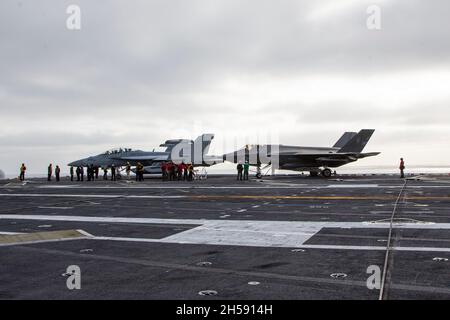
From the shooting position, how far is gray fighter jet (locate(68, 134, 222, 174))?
179 ft

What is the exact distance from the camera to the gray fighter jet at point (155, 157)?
54.7 meters

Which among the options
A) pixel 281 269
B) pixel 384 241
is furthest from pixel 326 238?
pixel 281 269

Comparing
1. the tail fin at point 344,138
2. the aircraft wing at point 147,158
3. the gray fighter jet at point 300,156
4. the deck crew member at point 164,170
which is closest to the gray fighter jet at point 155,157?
the aircraft wing at point 147,158

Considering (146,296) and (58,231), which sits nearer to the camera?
(146,296)

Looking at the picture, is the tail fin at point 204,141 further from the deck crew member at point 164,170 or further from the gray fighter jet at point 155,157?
the deck crew member at point 164,170

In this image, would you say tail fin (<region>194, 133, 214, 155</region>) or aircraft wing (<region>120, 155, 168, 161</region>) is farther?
tail fin (<region>194, 133, 214, 155</region>)

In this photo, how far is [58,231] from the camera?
12.2 meters

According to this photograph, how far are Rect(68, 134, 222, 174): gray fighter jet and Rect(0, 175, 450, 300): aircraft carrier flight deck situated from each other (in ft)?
127

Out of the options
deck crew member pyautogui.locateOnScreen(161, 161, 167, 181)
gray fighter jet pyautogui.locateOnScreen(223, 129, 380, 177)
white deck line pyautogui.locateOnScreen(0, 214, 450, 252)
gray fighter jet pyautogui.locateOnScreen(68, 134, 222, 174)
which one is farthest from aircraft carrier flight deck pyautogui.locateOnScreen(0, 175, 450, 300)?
gray fighter jet pyautogui.locateOnScreen(68, 134, 222, 174)

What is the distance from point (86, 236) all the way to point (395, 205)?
11.9m

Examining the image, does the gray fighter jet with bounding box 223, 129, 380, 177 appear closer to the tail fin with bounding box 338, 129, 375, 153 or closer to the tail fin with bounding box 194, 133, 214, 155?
the tail fin with bounding box 338, 129, 375, 153

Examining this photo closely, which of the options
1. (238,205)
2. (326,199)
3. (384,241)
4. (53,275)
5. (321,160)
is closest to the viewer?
(53,275)

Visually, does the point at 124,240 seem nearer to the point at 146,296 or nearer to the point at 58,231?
the point at 58,231

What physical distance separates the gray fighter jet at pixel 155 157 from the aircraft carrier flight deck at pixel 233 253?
3866 cm
